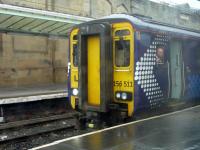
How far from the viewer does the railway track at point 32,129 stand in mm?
9267

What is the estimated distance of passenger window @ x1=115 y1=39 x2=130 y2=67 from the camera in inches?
330

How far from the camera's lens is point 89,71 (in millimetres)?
9023

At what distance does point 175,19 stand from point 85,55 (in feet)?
80.0

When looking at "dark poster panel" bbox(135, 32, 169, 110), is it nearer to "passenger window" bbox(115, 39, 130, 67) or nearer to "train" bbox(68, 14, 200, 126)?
"train" bbox(68, 14, 200, 126)

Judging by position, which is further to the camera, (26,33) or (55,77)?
(55,77)

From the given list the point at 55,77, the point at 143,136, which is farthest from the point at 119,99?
the point at 55,77

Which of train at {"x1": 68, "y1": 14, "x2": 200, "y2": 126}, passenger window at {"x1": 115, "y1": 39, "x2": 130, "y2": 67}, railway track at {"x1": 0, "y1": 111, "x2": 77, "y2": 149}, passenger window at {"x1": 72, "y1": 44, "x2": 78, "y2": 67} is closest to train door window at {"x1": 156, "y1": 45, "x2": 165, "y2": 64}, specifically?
train at {"x1": 68, "y1": 14, "x2": 200, "y2": 126}

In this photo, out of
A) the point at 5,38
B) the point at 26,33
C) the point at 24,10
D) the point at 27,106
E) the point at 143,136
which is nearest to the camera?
the point at 143,136

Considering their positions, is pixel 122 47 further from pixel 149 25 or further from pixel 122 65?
pixel 149 25

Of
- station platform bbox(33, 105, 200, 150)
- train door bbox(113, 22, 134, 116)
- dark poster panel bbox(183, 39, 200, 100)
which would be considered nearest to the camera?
station platform bbox(33, 105, 200, 150)

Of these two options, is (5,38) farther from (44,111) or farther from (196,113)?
(196,113)

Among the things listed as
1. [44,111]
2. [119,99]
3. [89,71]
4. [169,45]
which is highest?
[169,45]

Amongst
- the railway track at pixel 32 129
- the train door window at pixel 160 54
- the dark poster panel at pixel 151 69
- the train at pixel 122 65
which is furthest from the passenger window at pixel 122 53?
the railway track at pixel 32 129

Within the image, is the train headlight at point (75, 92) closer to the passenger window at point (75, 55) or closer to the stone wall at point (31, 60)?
the passenger window at point (75, 55)
